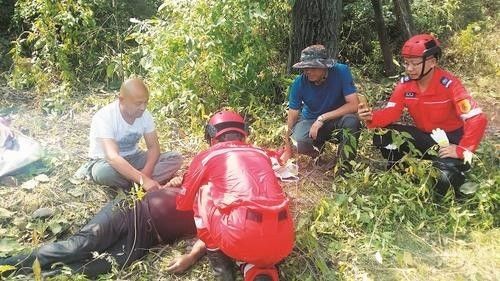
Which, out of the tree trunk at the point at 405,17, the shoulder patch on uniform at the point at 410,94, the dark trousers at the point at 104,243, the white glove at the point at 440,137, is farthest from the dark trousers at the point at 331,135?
the tree trunk at the point at 405,17

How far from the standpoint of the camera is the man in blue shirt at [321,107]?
3.89 metres

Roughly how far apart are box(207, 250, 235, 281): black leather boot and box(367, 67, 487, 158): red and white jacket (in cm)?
181

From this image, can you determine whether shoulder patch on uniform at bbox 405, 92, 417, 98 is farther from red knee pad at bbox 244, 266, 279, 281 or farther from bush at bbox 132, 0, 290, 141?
red knee pad at bbox 244, 266, 279, 281

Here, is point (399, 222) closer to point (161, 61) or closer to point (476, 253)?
point (476, 253)

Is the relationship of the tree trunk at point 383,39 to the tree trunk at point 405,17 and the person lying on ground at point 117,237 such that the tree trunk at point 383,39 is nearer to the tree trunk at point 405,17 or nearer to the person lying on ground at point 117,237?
the tree trunk at point 405,17

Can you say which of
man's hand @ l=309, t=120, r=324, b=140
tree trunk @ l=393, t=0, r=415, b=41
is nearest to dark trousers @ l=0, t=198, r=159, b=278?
man's hand @ l=309, t=120, r=324, b=140

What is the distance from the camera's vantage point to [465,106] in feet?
11.8

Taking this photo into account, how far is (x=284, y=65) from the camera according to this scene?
5.56 metres

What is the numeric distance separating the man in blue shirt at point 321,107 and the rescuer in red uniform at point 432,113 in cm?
16

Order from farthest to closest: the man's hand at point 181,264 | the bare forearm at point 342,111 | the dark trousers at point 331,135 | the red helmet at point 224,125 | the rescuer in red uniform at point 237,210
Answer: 1. the bare forearm at point 342,111
2. the dark trousers at point 331,135
3. the red helmet at point 224,125
4. the man's hand at point 181,264
5. the rescuer in red uniform at point 237,210

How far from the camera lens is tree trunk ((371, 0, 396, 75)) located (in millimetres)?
6086

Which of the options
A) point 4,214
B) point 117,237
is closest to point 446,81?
point 117,237

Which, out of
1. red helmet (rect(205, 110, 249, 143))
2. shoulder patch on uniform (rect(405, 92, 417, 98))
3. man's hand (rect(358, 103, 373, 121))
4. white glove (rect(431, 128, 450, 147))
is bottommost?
white glove (rect(431, 128, 450, 147))

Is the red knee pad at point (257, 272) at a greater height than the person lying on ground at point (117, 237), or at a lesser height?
lesser
